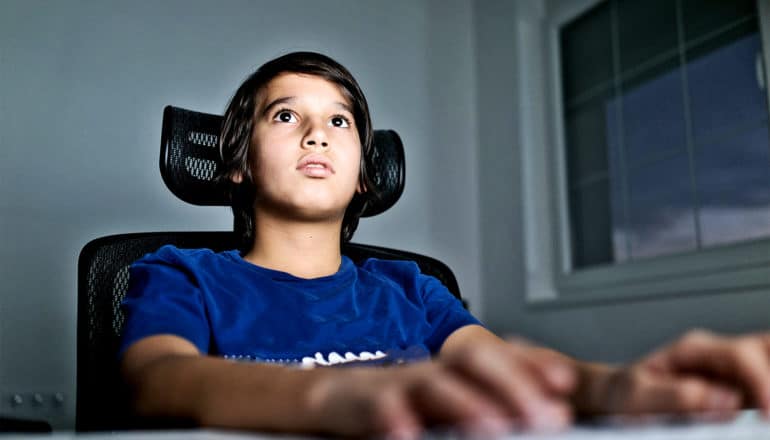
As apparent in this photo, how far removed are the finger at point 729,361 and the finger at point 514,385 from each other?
0.10 m

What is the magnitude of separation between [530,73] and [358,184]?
1.84 meters

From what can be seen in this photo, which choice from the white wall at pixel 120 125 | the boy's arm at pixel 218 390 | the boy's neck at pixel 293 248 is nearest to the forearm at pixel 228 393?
the boy's arm at pixel 218 390

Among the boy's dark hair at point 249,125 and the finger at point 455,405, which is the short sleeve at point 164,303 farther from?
the finger at point 455,405

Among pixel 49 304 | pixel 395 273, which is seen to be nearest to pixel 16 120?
pixel 49 304

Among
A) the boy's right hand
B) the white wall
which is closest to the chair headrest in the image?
the boy's right hand

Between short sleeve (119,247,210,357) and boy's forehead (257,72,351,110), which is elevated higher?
boy's forehead (257,72,351,110)

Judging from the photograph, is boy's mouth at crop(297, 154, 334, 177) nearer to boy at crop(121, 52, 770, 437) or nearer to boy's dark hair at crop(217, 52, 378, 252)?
boy at crop(121, 52, 770, 437)

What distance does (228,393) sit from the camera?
1.33ft

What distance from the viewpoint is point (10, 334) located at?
6.50ft

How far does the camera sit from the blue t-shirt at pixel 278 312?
2.42 feet

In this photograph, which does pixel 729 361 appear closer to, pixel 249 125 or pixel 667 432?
pixel 667 432

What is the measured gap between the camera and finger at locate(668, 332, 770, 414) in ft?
1.03

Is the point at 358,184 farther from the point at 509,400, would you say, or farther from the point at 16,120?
the point at 16,120

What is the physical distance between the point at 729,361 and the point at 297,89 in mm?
853
